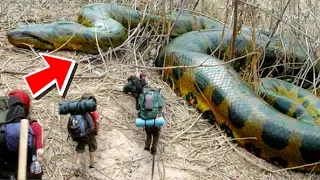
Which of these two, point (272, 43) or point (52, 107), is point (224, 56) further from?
point (52, 107)

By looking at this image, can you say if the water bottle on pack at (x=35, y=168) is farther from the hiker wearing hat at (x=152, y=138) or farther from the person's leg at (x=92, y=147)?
the hiker wearing hat at (x=152, y=138)

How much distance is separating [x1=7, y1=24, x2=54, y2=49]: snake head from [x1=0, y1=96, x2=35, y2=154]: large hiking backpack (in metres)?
2.12

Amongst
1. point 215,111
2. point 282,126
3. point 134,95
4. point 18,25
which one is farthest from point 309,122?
point 18,25

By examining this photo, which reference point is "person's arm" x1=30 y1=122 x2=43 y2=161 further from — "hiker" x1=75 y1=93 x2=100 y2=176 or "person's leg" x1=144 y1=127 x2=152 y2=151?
"person's leg" x1=144 y1=127 x2=152 y2=151

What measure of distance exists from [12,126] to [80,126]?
60cm

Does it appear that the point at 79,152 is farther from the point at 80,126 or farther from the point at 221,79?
the point at 221,79

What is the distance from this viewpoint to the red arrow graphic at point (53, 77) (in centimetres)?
429

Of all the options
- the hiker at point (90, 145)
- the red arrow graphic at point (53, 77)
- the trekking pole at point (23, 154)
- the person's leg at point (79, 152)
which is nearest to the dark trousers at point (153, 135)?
the hiker at point (90, 145)

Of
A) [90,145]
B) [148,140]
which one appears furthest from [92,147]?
[148,140]

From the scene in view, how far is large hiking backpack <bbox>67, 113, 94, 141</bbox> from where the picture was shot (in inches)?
177

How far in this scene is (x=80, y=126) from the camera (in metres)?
4.49

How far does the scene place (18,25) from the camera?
7367 mm

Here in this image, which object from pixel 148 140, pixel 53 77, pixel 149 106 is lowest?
pixel 148 140

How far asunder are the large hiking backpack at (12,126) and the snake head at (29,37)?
2.12m
